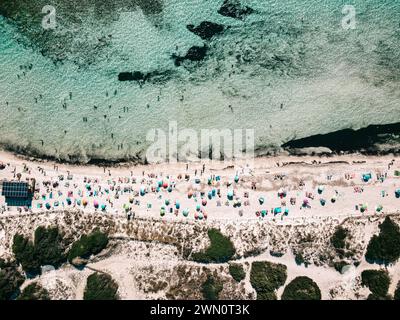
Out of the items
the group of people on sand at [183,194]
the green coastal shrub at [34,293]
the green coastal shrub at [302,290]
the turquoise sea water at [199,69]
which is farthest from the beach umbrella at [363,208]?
the green coastal shrub at [34,293]

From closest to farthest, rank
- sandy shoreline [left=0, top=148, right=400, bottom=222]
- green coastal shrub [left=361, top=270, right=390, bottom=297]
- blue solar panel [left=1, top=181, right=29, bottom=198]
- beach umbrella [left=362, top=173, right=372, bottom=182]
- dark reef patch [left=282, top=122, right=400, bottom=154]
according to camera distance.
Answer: green coastal shrub [left=361, top=270, right=390, bottom=297], blue solar panel [left=1, top=181, right=29, bottom=198], sandy shoreline [left=0, top=148, right=400, bottom=222], beach umbrella [left=362, top=173, right=372, bottom=182], dark reef patch [left=282, top=122, right=400, bottom=154]

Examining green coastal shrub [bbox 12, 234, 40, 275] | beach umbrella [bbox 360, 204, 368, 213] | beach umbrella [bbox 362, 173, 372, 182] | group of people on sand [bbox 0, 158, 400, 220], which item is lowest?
green coastal shrub [bbox 12, 234, 40, 275]

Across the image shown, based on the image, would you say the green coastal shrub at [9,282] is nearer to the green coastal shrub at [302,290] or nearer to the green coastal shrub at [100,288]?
the green coastal shrub at [100,288]

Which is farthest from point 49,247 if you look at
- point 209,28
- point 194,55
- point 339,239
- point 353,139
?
point 353,139

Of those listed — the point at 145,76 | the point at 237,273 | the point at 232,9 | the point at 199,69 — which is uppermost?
the point at 232,9

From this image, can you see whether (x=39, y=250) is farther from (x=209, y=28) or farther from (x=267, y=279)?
(x=209, y=28)

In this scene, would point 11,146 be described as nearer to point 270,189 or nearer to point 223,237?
point 223,237

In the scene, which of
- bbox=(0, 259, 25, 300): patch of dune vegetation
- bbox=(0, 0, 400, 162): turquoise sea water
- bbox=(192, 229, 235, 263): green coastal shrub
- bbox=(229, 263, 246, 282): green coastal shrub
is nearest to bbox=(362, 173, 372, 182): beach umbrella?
bbox=(0, 0, 400, 162): turquoise sea water

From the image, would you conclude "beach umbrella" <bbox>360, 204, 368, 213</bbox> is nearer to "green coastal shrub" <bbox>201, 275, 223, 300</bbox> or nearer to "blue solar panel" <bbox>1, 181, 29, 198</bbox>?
"green coastal shrub" <bbox>201, 275, 223, 300</bbox>
